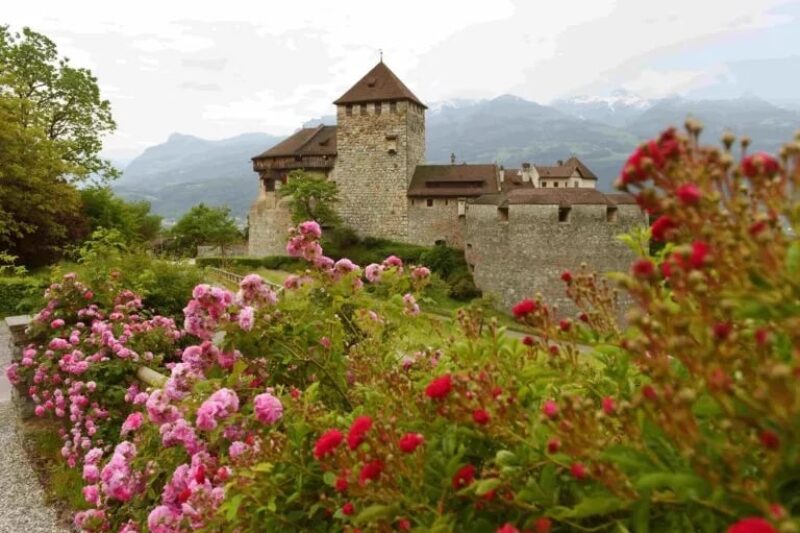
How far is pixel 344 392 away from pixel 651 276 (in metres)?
2.39

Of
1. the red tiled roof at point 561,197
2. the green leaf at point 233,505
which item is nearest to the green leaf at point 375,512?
the green leaf at point 233,505

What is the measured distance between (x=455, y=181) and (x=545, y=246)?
927 cm

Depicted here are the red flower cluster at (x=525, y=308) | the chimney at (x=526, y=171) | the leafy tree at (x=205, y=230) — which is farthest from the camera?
the chimney at (x=526, y=171)

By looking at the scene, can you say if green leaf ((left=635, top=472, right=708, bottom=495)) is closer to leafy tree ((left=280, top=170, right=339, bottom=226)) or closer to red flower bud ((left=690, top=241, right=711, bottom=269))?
red flower bud ((left=690, top=241, right=711, bottom=269))

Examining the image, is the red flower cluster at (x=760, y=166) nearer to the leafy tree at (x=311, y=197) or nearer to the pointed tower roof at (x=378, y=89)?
the leafy tree at (x=311, y=197)

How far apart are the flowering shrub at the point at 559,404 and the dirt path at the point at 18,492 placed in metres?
2.42

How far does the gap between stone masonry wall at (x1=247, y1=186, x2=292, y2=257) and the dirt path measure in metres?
27.5

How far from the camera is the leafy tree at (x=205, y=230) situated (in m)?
41.8

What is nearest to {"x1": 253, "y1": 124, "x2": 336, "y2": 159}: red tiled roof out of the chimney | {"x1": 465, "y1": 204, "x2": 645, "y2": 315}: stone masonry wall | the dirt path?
{"x1": 465, "y1": 204, "x2": 645, "y2": 315}: stone masonry wall

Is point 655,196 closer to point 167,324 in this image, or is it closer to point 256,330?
point 256,330

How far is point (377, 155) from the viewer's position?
33375 mm

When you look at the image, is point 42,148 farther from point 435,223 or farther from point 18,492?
point 435,223

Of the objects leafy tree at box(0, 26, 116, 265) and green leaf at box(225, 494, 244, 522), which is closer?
green leaf at box(225, 494, 244, 522)

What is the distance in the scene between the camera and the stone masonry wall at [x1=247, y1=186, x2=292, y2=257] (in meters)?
35.2
